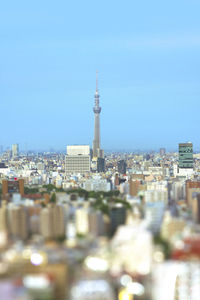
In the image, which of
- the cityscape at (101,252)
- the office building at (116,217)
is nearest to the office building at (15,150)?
the cityscape at (101,252)

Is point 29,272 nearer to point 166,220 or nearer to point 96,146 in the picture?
point 166,220

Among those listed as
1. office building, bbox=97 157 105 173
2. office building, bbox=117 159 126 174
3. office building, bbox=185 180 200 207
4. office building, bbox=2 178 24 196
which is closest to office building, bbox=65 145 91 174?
office building, bbox=97 157 105 173

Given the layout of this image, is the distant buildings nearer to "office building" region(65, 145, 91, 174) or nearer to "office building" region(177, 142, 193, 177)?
"office building" region(177, 142, 193, 177)

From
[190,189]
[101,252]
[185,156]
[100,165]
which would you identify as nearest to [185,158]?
[185,156]

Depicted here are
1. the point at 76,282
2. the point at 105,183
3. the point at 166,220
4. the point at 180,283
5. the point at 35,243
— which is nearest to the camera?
the point at 76,282

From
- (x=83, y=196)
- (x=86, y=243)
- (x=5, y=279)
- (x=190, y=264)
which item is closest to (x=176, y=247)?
(x=190, y=264)

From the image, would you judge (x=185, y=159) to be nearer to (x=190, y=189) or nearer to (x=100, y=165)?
(x=100, y=165)

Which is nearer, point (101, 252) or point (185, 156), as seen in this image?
point (101, 252)

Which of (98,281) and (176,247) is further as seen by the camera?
(176,247)
